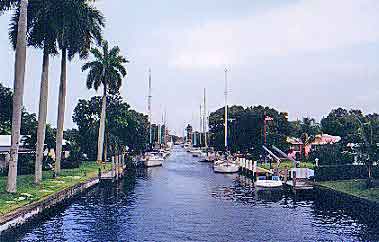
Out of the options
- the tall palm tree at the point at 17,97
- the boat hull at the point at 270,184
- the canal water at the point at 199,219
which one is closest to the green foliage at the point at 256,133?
the boat hull at the point at 270,184

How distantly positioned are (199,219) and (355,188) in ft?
62.3

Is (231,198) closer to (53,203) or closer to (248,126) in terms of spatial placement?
(53,203)

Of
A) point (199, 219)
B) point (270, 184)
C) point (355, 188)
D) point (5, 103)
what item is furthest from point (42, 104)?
point (355, 188)

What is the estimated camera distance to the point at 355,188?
50344 millimetres

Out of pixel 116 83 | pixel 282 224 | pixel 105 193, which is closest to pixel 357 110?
pixel 116 83

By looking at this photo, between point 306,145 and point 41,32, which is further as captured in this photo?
point 306,145

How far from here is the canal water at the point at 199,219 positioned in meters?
32.6

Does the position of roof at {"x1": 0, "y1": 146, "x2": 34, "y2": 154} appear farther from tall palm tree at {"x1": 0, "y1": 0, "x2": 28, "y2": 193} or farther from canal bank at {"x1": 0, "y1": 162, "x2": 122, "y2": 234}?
tall palm tree at {"x1": 0, "y1": 0, "x2": 28, "y2": 193}

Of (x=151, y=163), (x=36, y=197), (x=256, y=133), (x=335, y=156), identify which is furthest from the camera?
(x=151, y=163)

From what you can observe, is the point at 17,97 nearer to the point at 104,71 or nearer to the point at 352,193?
the point at 352,193

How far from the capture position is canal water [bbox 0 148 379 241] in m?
32.6

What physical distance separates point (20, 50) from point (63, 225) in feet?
48.4

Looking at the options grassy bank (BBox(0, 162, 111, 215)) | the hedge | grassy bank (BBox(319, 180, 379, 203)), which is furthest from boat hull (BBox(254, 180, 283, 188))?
grassy bank (BBox(0, 162, 111, 215))

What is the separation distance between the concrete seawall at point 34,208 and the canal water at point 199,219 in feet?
2.07
